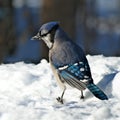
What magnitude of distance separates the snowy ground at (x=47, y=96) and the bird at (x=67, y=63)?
108mm

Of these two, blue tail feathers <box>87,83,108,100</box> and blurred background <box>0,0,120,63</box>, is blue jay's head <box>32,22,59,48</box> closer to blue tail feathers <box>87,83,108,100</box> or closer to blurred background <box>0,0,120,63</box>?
blue tail feathers <box>87,83,108,100</box>

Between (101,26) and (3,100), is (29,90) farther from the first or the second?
(101,26)

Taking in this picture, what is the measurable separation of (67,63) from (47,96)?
1.15ft

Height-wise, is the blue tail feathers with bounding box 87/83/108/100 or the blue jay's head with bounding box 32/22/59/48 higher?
the blue jay's head with bounding box 32/22/59/48

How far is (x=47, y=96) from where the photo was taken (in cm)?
473

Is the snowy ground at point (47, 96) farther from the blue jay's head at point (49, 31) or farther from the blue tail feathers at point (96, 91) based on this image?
the blue jay's head at point (49, 31)

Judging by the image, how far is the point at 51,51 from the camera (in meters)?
4.66

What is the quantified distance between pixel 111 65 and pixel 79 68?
1.07 metres

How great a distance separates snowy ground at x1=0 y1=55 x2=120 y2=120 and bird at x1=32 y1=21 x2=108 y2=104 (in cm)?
11

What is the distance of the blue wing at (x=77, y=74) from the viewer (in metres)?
4.52

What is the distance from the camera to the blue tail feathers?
14.5ft

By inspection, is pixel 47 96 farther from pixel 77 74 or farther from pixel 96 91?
pixel 96 91

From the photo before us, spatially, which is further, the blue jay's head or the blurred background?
the blurred background

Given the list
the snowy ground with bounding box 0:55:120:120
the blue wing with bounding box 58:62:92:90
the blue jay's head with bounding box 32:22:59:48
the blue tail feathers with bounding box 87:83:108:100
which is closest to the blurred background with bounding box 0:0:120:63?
the snowy ground with bounding box 0:55:120:120
